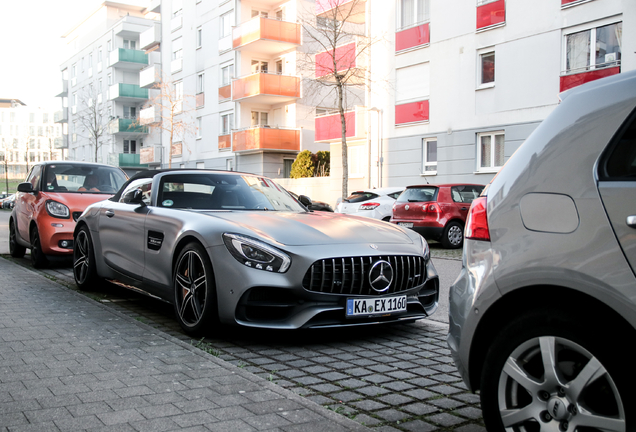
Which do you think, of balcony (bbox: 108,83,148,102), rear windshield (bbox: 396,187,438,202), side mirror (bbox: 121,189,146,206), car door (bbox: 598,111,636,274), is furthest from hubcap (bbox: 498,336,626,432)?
balcony (bbox: 108,83,148,102)

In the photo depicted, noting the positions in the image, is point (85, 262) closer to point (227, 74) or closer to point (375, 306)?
point (375, 306)

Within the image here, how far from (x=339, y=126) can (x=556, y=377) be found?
2799 cm

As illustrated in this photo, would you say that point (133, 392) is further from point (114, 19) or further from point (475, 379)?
point (114, 19)

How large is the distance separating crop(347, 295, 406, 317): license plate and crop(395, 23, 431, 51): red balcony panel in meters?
21.3

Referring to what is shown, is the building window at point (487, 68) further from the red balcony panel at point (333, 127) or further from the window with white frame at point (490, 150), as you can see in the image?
the red balcony panel at point (333, 127)

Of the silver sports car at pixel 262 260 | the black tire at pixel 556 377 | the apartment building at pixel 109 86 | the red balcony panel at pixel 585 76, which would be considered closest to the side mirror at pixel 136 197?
the silver sports car at pixel 262 260

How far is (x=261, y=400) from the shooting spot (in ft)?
12.4

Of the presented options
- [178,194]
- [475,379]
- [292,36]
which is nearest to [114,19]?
[292,36]

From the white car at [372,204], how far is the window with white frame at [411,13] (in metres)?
9.11

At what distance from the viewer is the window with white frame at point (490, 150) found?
73.4 ft

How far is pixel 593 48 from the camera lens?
19328mm

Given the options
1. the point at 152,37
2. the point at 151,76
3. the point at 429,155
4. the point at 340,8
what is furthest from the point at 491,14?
the point at 152,37

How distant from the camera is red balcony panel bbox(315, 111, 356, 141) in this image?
29219 mm

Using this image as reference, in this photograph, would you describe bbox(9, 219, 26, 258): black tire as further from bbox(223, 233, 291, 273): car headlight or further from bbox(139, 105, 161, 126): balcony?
bbox(139, 105, 161, 126): balcony
